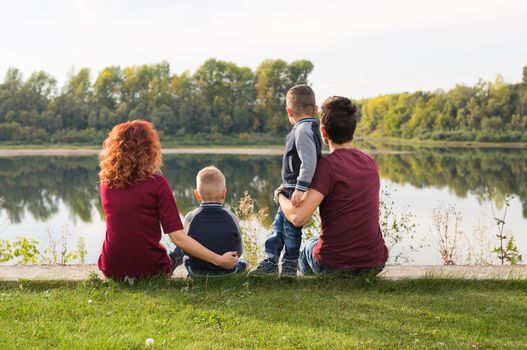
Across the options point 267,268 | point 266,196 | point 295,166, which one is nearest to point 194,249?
point 267,268

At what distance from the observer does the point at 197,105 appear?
192ft

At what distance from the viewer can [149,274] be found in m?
3.85

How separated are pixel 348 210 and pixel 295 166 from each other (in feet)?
1.75

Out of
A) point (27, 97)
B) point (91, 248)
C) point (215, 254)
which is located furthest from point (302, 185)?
point (27, 97)

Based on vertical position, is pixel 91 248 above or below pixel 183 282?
below

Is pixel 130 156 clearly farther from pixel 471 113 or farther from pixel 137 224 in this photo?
pixel 471 113

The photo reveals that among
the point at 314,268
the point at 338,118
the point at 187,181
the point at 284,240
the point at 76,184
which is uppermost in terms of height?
the point at 338,118

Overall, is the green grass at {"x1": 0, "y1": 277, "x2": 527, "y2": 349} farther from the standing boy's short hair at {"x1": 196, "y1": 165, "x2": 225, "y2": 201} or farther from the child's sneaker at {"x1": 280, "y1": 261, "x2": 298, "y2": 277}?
the standing boy's short hair at {"x1": 196, "y1": 165, "x2": 225, "y2": 201}

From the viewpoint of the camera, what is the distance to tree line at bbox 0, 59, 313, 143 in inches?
2199

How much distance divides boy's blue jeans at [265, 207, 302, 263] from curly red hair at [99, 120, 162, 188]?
106cm

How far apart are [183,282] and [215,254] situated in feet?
0.97

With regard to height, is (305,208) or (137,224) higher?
(305,208)

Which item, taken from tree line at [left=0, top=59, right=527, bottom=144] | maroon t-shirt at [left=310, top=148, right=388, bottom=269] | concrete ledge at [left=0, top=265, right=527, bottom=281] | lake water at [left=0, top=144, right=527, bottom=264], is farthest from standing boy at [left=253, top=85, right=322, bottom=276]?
tree line at [left=0, top=59, right=527, bottom=144]

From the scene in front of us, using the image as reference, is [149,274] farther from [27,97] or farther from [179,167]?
[27,97]
